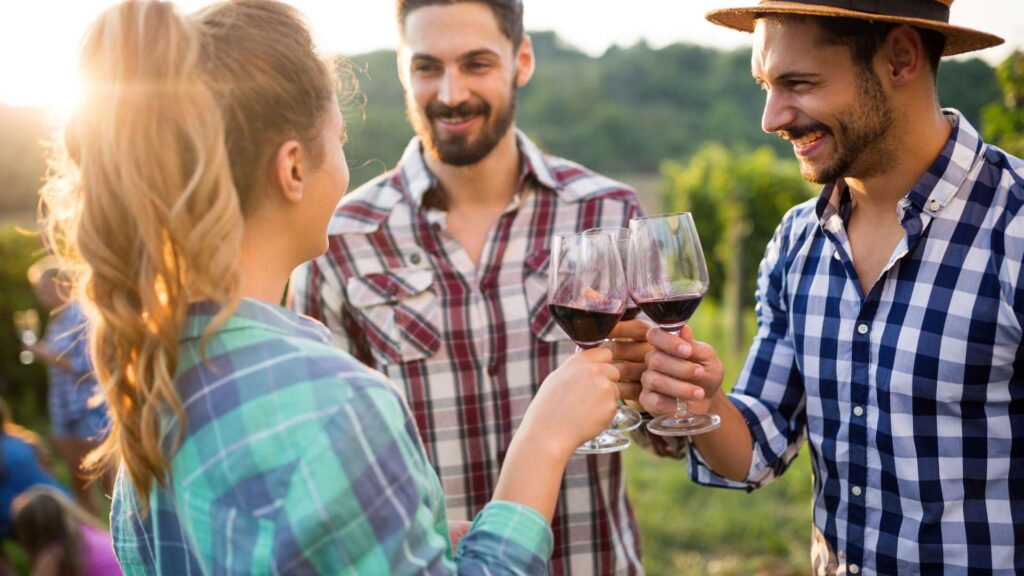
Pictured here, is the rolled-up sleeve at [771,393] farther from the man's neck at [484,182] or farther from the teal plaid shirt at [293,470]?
the teal plaid shirt at [293,470]

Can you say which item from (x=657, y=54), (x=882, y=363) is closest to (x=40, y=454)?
(x=882, y=363)

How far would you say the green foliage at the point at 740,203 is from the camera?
11508mm

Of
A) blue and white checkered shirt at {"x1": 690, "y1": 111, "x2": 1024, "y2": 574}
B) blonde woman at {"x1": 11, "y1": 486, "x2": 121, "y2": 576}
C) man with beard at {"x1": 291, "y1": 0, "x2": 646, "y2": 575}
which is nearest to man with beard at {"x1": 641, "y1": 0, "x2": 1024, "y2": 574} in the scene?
blue and white checkered shirt at {"x1": 690, "y1": 111, "x2": 1024, "y2": 574}

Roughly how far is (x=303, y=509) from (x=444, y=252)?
5.74 feet

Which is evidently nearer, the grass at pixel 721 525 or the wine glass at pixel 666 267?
Answer: the wine glass at pixel 666 267

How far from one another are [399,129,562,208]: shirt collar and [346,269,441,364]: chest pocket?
288 millimetres

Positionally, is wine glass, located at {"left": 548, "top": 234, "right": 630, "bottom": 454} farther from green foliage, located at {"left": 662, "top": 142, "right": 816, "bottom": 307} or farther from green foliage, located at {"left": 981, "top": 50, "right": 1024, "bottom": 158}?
green foliage, located at {"left": 662, "top": 142, "right": 816, "bottom": 307}

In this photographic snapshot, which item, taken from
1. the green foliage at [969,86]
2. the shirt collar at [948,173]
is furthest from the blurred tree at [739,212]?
the shirt collar at [948,173]

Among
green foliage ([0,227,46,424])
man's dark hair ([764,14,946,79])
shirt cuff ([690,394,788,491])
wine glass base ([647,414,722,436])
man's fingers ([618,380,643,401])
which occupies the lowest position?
green foliage ([0,227,46,424])

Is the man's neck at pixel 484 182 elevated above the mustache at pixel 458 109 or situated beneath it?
situated beneath

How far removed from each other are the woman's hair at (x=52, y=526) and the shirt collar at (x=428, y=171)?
2.77 metres

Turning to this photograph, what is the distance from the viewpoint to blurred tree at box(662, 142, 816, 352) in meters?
11.3

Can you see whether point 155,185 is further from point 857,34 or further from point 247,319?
point 857,34

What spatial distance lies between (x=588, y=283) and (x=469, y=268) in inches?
40.7
